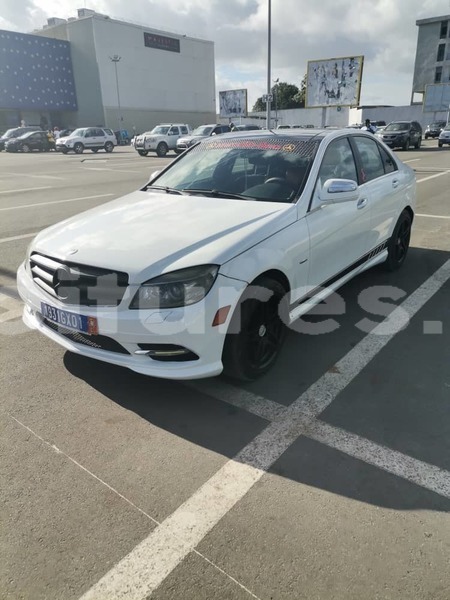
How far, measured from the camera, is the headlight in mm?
2760

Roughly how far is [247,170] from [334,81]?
4362 centimetres

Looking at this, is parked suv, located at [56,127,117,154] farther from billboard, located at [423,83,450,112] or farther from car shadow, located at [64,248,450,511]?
billboard, located at [423,83,450,112]

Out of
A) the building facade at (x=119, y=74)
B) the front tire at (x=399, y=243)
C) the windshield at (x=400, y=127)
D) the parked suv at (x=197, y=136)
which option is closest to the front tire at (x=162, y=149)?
the parked suv at (x=197, y=136)

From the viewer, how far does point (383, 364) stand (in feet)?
11.9

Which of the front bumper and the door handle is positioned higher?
the door handle

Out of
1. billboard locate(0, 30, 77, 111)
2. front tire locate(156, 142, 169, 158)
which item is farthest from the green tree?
front tire locate(156, 142, 169, 158)

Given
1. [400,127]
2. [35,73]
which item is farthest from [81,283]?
[35,73]

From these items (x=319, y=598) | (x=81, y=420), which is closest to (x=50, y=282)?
(x=81, y=420)

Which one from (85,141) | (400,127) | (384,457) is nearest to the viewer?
(384,457)

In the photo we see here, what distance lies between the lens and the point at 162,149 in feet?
97.6

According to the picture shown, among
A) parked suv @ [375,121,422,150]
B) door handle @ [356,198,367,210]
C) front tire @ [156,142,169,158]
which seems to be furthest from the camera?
parked suv @ [375,121,422,150]

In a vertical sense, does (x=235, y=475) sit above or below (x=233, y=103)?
below

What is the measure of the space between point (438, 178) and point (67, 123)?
64.8 meters

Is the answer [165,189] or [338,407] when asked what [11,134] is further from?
[338,407]
